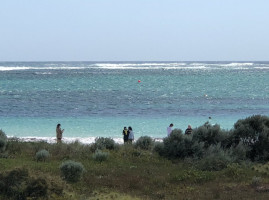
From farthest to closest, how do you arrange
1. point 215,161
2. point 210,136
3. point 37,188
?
point 210,136
point 215,161
point 37,188

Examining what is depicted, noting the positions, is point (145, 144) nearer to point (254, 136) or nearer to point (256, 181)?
point (254, 136)

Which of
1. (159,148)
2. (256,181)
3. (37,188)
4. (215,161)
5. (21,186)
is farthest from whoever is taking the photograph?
(159,148)

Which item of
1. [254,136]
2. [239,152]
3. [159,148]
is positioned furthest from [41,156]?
[254,136]

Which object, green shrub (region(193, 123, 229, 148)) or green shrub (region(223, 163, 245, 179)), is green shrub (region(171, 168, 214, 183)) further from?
green shrub (region(193, 123, 229, 148))

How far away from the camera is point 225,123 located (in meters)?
35.5

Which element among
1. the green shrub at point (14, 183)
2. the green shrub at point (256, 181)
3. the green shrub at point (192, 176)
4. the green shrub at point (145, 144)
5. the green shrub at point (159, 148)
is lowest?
the green shrub at point (145, 144)

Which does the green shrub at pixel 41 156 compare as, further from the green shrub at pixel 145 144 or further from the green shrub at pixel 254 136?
the green shrub at pixel 254 136

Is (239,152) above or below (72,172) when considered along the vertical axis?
below

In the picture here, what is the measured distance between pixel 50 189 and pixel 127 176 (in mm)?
3453

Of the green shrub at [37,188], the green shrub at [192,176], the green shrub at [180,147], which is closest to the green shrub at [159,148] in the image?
the green shrub at [180,147]

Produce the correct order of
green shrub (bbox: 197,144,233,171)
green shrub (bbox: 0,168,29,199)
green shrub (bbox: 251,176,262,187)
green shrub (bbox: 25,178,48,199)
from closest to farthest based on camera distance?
green shrub (bbox: 25,178,48,199), green shrub (bbox: 0,168,29,199), green shrub (bbox: 251,176,262,187), green shrub (bbox: 197,144,233,171)

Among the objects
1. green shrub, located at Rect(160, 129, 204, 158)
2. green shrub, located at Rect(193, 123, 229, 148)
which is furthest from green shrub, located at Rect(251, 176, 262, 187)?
green shrub, located at Rect(193, 123, 229, 148)

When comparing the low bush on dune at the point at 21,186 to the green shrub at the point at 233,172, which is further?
the green shrub at the point at 233,172

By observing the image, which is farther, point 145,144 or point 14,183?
point 145,144
